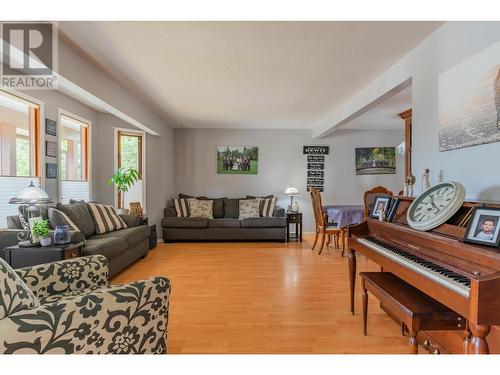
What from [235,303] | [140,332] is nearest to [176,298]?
[235,303]

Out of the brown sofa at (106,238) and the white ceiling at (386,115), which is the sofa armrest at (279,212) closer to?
the white ceiling at (386,115)

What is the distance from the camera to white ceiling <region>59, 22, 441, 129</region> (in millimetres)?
2312

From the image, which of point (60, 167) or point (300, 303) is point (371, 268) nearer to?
point (300, 303)

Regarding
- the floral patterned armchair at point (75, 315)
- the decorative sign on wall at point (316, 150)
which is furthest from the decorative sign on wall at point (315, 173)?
the floral patterned armchair at point (75, 315)

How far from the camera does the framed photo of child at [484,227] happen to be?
129 cm

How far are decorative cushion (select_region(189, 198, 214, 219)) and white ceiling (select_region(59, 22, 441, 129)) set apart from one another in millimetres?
2345

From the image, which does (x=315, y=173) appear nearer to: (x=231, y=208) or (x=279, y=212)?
(x=279, y=212)

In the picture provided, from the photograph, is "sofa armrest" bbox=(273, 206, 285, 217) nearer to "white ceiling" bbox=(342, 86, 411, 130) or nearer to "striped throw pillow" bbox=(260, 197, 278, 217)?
"striped throw pillow" bbox=(260, 197, 278, 217)

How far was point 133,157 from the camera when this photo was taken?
5.48m

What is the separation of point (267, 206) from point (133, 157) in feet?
9.62

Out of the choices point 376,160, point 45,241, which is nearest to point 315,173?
point 376,160

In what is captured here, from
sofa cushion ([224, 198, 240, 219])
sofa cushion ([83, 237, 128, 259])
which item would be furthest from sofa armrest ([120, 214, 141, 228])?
sofa cushion ([224, 198, 240, 219])

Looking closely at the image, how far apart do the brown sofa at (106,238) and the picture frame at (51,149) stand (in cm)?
75

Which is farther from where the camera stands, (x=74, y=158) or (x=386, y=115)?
(x=386, y=115)
